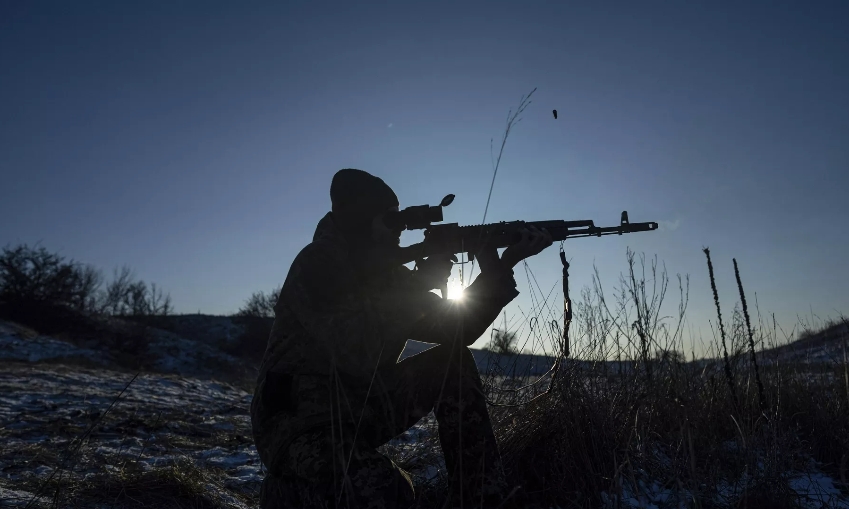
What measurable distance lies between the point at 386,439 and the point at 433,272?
0.90 m

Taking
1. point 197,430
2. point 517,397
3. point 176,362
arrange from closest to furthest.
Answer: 1. point 517,397
2. point 197,430
3. point 176,362

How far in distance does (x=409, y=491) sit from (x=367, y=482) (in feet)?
0.76

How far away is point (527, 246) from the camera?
Answer: 308 centimetres

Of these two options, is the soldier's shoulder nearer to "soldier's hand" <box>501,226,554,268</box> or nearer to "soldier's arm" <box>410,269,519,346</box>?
"soldier's arm" <box>410,269,519,346</box>

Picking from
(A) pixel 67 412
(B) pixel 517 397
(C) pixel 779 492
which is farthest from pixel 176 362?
(C) pixel 779 492

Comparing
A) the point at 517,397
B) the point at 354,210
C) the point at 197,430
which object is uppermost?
the point at 354,210

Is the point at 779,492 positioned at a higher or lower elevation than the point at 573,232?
lower

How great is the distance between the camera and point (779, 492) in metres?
2.61

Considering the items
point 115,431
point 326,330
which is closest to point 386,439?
point 326,330

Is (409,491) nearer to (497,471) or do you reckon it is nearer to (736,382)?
(497,471)

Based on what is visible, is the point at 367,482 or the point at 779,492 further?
the point at 779,492

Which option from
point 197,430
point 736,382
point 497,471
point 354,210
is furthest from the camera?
point 197,430

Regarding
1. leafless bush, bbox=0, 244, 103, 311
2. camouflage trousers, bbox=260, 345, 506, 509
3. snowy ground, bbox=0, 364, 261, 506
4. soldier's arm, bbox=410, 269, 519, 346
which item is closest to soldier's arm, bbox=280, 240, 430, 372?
camouflage trousers, bbox=260, 345, 506, 509

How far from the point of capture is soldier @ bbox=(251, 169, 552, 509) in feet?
6.91
